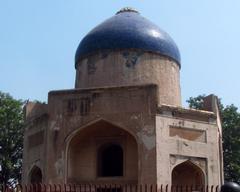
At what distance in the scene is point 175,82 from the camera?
13.2 meters

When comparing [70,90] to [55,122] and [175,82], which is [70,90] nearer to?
[55,122]

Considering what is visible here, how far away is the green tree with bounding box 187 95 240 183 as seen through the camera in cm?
1834

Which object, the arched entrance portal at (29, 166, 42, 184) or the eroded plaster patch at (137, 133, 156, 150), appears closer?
the eroded plaster patch at (137, 133, 156, 150)

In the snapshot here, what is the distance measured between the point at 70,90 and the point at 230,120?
32.7 feet

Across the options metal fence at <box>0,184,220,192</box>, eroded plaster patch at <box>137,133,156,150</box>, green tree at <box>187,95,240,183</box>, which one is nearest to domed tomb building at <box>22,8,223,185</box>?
eroded plaster patch at <box>137,133,156,150</box>

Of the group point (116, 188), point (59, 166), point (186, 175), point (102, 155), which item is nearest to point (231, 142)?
point (186, 175)

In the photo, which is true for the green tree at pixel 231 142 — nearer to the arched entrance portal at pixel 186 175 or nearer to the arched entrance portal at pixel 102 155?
the arched entrance portal at pixel 186 175

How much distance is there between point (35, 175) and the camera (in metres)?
12.7

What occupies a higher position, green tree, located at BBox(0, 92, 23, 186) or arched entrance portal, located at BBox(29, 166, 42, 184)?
green tree, located at BBox(0, 92, 23, 186)

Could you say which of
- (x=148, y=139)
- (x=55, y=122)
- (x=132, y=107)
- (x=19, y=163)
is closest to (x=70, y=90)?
(x=55, y=122)

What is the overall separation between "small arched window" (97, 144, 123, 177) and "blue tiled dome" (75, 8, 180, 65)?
9.46 feet

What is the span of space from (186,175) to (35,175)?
4256mm

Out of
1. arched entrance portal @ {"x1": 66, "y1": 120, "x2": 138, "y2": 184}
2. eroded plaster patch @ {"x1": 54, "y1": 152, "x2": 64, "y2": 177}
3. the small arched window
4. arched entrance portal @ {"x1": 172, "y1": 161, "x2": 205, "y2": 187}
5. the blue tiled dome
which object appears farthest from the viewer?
the blue tiled dome

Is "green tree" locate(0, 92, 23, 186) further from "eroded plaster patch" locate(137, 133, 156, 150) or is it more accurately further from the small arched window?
"eroded plaster patch" locate(137, 133, 156, 150)
